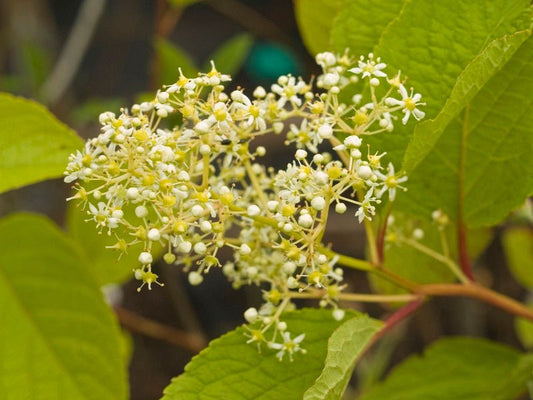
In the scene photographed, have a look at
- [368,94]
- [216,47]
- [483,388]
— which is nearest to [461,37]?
[368,94]

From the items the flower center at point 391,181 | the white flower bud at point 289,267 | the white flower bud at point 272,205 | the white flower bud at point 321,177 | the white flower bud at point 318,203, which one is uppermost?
the flower center at point 391,181

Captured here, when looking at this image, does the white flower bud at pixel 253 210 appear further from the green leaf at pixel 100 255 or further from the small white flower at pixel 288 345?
the green leaf at pixel 100 255

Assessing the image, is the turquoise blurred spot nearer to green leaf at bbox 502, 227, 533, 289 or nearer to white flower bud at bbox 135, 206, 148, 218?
green leaf at bbox 502, 227, 533, 289

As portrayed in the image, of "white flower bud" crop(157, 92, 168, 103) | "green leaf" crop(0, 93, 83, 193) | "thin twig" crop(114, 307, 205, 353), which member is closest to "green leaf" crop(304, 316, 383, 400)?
"white flower bud" crop(157, 92, 168, 103)

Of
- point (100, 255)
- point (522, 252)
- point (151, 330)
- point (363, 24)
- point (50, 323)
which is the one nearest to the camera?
point (363, 24)

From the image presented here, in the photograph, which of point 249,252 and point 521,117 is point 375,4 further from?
point 249,252

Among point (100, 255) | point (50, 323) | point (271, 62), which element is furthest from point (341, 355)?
point (271, 62)

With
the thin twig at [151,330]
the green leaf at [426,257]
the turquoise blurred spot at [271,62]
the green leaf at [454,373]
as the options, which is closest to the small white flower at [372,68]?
the green leaf at [426,257]

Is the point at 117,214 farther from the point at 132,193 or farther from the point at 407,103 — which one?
the point at 407,103
